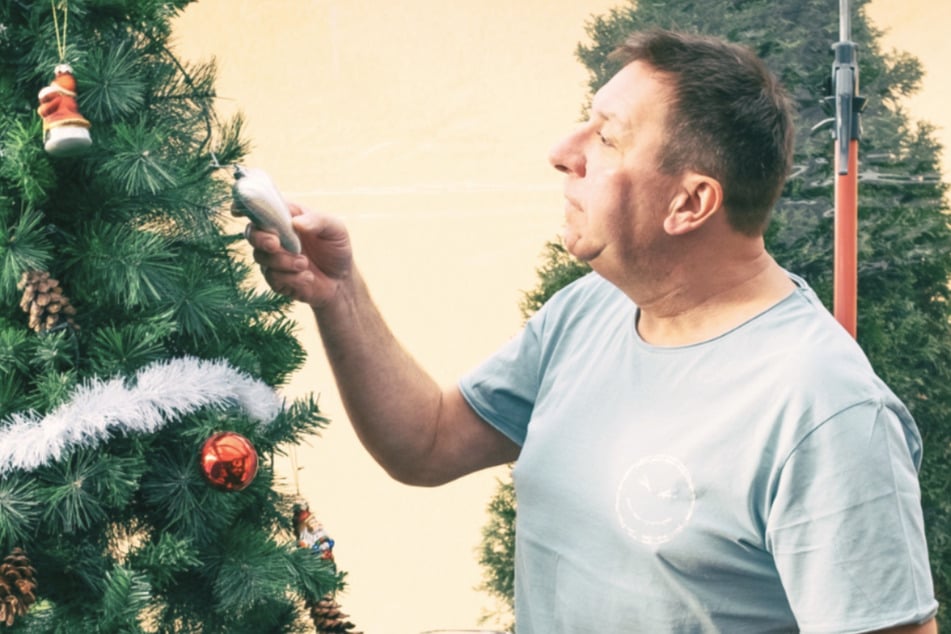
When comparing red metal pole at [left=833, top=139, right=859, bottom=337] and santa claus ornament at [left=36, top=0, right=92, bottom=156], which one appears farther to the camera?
red metal pole at [left=833, top=139, right=859, bottom=337]

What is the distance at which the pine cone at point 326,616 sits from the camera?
1382 mm

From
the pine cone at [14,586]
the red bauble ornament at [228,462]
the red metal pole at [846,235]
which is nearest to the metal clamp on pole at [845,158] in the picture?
the red metal pole at [846,235]

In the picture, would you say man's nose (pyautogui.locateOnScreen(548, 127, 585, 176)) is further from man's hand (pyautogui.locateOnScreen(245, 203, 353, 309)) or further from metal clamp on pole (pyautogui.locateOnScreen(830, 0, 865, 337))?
metal clamp on pole (pyautogui.locateOnScreen(830, 0, 865, 337))

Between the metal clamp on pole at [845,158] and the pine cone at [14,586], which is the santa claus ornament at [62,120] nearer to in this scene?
the pine cone at [14,586]

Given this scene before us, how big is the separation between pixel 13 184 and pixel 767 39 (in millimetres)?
3748

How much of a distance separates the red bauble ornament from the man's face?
17.6 inches

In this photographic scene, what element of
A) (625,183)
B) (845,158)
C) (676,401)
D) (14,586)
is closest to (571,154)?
(625,183)

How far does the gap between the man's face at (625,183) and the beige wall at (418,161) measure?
3186mm

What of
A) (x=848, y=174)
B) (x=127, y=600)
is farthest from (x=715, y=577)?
(x=848, y=174)

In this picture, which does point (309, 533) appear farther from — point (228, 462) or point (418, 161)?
point (418, 161)

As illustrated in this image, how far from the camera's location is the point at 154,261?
1.24 meters

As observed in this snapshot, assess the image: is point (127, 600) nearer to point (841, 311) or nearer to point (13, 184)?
point (13, 184)

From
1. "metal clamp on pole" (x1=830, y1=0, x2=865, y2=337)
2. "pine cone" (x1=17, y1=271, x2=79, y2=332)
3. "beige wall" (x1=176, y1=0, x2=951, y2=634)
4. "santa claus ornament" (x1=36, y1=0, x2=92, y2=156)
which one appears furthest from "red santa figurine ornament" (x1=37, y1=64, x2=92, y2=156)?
"beige wall" (x1=176, y1=0, x2=951, y2=634)

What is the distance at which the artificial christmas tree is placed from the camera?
118 centimetres
